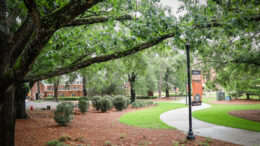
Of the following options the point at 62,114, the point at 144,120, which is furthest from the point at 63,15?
the point at 144,120

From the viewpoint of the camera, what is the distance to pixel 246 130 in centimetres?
884

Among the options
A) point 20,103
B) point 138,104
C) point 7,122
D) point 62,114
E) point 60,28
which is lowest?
point 138,104

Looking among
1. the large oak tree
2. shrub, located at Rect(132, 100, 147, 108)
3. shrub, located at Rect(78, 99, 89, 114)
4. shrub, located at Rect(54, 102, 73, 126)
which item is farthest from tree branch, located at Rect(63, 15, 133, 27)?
shrub, located at Rect(132, 100, 147, 108)

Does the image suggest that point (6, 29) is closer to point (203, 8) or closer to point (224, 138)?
point (203, 8)

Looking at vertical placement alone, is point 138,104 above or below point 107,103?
below

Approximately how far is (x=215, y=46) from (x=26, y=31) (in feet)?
35.5

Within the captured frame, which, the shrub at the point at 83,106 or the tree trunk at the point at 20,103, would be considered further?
the shrub at the point at 83,106

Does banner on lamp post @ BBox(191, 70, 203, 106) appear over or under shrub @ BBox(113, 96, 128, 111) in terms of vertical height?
over

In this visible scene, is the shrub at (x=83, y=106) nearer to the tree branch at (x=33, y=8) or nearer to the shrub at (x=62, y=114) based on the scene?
the shrub at (x=62, y=114)

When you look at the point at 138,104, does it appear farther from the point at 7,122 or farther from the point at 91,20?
the point at 7,122

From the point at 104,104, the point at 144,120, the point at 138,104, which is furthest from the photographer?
the point at 138,104

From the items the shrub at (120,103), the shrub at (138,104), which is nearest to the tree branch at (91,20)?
the shrub at (120,103)

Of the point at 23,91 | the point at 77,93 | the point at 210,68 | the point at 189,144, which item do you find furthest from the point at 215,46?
the point at 77,93

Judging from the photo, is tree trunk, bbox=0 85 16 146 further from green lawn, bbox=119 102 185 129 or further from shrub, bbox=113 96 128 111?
shrub, bbox=113 96 128 111
